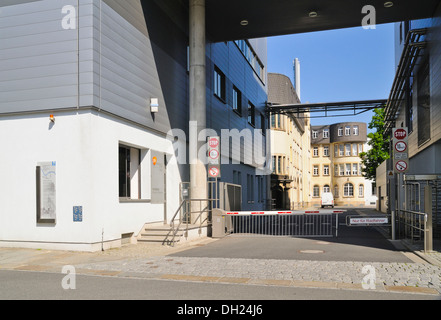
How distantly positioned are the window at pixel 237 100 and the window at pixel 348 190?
2323 inches

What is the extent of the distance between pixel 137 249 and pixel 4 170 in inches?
174

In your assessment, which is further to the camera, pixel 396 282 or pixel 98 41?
pixel 98 41

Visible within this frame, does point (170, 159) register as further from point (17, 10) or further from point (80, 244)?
point (17, 10)

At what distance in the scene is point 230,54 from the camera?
88.9 feet

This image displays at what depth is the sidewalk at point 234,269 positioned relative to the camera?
8148 mm

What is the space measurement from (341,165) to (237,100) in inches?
2388

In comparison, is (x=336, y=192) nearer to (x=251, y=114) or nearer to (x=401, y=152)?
(x=251, y=114)

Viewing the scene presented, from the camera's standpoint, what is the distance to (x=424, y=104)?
19.5m

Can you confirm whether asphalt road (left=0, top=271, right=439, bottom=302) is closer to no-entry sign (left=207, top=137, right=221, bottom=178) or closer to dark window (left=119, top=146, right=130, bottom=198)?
dark window (left=119, top=146, right=130, bottom=198)

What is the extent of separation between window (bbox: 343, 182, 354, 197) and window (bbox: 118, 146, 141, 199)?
2860 inches

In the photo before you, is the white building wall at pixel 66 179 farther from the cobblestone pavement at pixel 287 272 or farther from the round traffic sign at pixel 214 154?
the round traffic sign at pixel 214 154

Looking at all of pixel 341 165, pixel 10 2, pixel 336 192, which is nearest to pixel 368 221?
pixel 10 2

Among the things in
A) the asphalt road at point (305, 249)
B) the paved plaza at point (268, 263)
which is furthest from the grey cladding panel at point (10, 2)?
the asphalt road at point (305, 249)

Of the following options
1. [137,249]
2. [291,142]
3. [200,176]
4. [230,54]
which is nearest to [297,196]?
[291,142]
